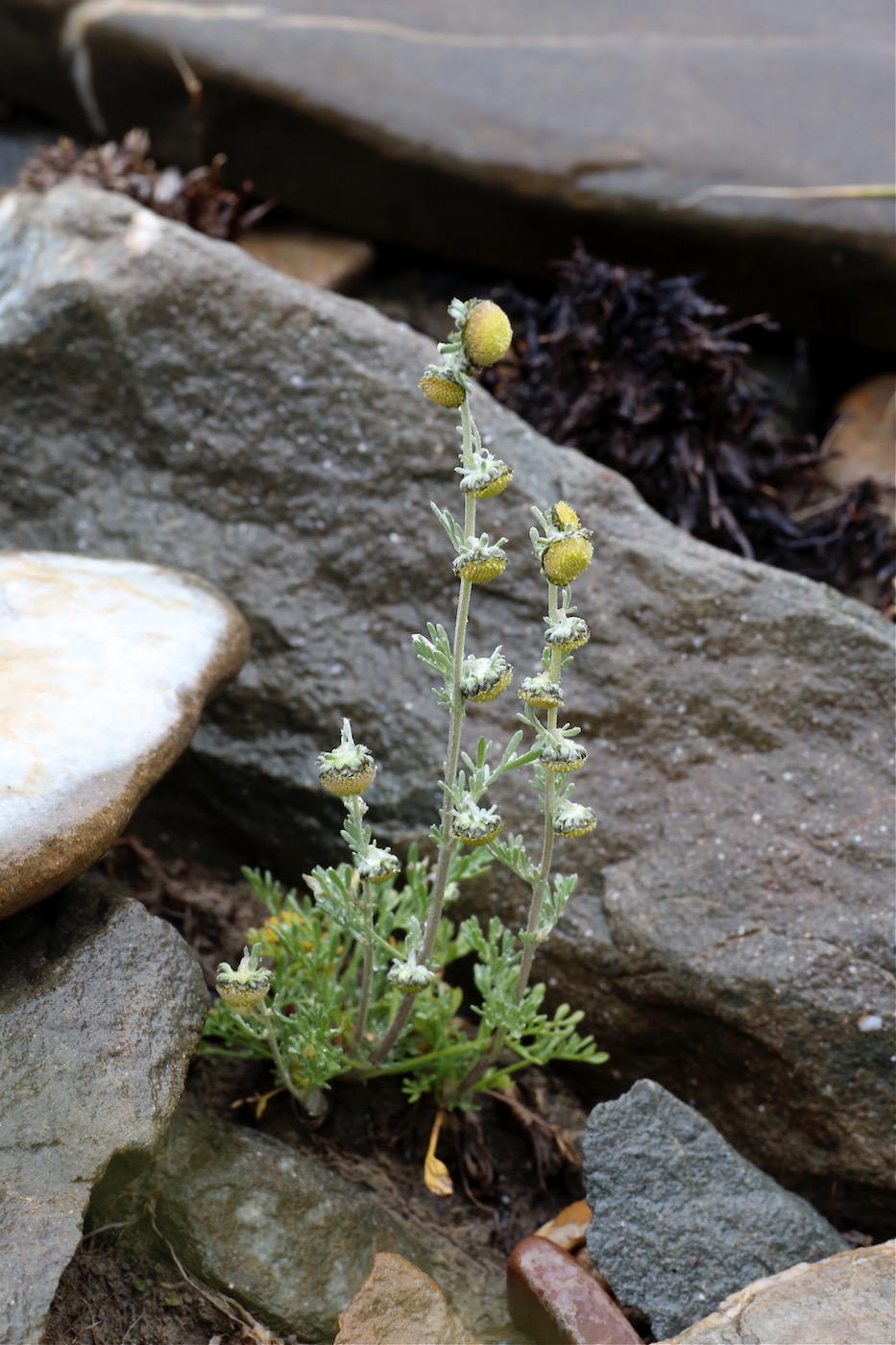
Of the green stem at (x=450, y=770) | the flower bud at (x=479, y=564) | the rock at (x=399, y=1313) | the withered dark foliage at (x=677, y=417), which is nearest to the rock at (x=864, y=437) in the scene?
the withered dark foliage at (x=677, y=417)

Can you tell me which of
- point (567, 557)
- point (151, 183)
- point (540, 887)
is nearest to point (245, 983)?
point (540, 887)

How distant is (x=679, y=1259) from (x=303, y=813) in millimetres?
1566

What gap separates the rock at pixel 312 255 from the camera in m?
5.23

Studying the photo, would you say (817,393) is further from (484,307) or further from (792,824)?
(484,307)

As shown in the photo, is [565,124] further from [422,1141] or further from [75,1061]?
[75,1061]

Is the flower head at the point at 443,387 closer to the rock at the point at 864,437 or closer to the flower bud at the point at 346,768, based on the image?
the flower bud at the point at 346,768

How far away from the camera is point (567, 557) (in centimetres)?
200

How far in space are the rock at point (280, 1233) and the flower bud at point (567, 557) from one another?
1.56 meters

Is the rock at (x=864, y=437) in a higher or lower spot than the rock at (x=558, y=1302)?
higher

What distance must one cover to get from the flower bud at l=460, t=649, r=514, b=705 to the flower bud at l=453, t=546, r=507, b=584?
16cm

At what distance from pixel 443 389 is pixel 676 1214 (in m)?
1.89

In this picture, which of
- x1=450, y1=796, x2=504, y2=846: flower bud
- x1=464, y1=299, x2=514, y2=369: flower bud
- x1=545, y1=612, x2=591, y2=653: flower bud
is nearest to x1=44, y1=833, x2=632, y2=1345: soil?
x1=450, y1=796, x2=504, y2=846: flower bud

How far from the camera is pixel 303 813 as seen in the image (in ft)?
11.5

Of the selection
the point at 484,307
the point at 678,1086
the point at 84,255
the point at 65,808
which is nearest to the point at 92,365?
the point at 84,255
